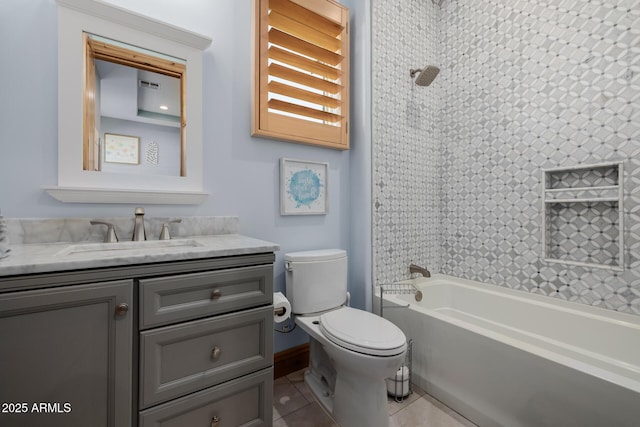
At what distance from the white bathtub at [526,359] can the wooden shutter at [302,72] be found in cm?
131

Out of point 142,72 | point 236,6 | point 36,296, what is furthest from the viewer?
point 236,6

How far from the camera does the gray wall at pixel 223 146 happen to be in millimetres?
1103

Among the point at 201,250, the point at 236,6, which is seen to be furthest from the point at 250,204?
the point at 236,6

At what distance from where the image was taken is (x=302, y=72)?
174 centimetres

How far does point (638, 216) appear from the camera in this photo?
140cm

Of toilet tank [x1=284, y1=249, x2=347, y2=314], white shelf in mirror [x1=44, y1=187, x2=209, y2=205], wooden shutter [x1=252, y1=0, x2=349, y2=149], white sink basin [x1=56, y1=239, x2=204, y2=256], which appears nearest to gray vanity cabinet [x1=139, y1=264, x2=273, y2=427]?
white sink basin [x1=56, y1=239, x2=204, y2=256]

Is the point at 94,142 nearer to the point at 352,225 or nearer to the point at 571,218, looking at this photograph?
the point at 352,225

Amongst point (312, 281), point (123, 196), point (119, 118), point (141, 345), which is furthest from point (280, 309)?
point (119, 118)

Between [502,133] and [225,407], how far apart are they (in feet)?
7.69

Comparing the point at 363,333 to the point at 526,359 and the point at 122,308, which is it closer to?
the point at 526,359

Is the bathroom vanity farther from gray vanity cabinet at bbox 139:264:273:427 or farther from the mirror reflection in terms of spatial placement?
the mirror reflection

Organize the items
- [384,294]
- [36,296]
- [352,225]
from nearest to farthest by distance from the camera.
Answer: [36,296] → [384,294] → [352,225]

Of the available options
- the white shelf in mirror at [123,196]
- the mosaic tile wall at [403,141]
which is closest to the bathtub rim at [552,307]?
the mosaic tile wall at [403,141]

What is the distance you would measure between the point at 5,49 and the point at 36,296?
108 cm
